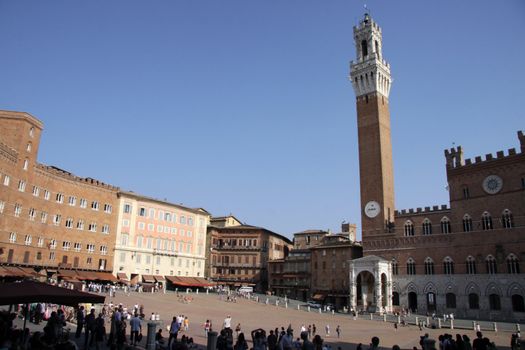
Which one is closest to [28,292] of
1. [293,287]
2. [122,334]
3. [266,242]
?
[122,334]

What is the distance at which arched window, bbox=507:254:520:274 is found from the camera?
47.2 meters

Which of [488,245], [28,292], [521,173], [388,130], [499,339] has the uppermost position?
[388,130]

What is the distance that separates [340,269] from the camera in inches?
2589

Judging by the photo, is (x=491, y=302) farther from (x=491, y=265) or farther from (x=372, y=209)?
(x=372, y=209)

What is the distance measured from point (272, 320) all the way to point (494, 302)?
25.8m

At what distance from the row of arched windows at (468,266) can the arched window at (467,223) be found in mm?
3333

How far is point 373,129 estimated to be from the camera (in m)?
63.7

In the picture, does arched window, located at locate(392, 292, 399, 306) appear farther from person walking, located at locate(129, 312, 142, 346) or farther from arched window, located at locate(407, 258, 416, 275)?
person walking, located at locate(129, 312, 142, 346)

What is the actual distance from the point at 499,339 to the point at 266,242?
5139 cm

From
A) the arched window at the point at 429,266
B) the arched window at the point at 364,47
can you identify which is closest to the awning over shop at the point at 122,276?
the arched window at the point at 429,266

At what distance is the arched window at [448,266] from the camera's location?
52.5m

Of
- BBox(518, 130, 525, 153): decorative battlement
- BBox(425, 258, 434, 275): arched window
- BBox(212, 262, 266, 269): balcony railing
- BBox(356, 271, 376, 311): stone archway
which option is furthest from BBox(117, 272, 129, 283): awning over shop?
BBox(518, 130, 525, 153): decorative battlement

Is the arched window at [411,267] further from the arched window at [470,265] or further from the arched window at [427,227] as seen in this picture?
the arched window at [470,265]

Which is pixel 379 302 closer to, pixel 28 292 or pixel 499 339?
pixel 499 339
